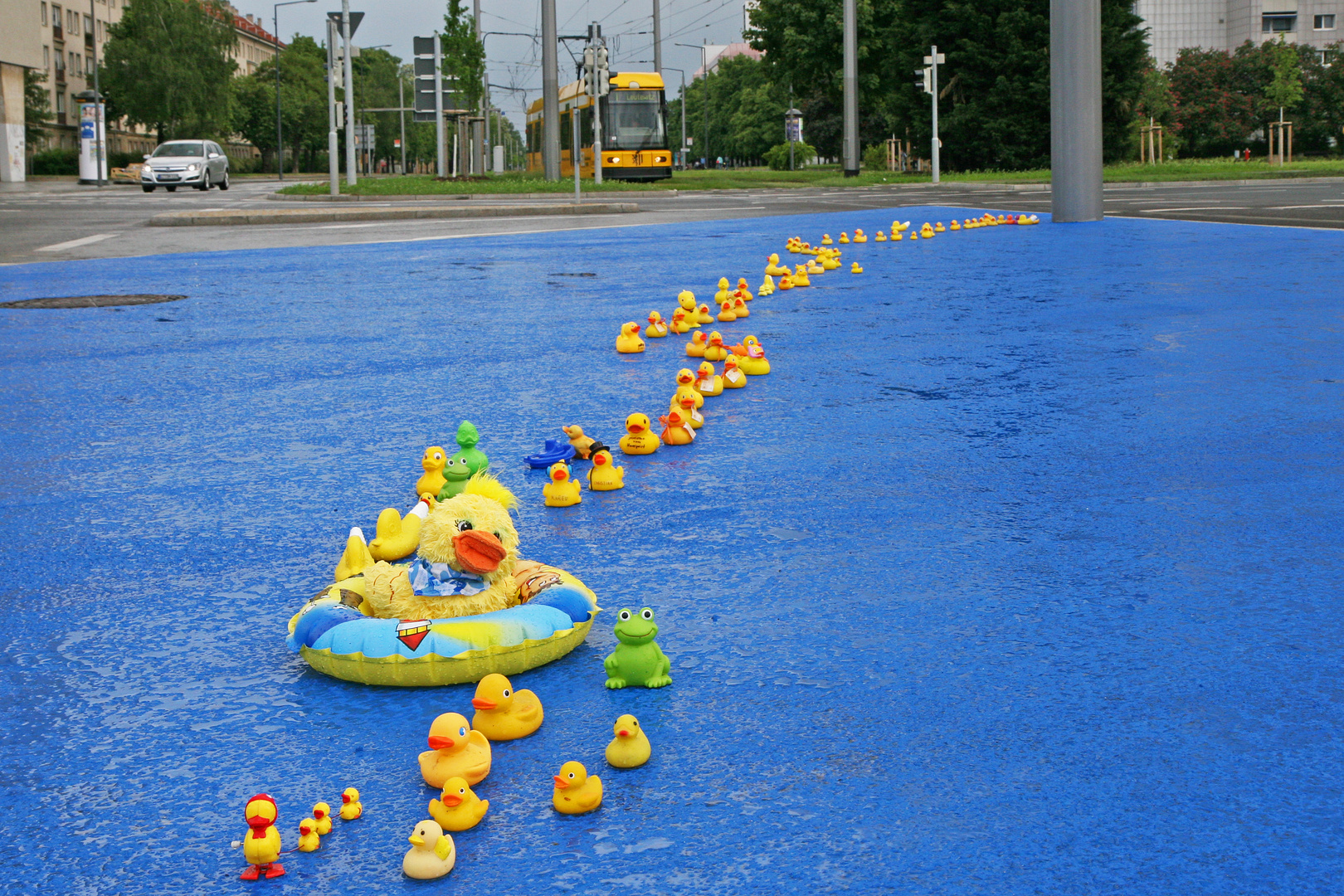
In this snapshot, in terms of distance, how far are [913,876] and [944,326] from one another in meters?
6.66

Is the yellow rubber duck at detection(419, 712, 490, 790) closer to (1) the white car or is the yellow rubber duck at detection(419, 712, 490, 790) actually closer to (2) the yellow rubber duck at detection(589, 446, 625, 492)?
(2) the yellow rubber duck at detection(589, 446, 625, 492)

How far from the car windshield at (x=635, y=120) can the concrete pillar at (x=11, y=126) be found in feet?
103

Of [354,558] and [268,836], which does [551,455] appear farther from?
[268,836]

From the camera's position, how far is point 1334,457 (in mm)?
4648

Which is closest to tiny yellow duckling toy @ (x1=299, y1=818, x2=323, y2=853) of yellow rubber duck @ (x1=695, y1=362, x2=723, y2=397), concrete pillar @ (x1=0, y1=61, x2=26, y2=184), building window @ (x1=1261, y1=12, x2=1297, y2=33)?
yellow rubber duck @ (x1=695, y1=362, x2=723, y2=397)

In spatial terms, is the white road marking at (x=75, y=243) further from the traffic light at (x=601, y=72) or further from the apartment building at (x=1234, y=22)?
the apartment building at (x=1234, y=22)

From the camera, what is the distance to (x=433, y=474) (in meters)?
4.30

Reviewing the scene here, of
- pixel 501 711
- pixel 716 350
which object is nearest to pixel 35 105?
pixel 716 350

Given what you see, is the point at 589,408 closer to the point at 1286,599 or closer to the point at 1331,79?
the point at 1286,599

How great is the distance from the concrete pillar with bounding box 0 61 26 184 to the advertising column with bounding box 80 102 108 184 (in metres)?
3.56

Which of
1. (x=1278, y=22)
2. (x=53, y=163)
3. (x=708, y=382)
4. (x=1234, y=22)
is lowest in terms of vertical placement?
(x=708, y=382)

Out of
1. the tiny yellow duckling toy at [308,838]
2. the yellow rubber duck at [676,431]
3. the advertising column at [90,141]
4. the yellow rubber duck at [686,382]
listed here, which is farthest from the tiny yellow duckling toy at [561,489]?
the advertising column at [90,141]

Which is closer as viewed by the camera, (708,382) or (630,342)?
(708,382)

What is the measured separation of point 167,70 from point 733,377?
8532 cm
